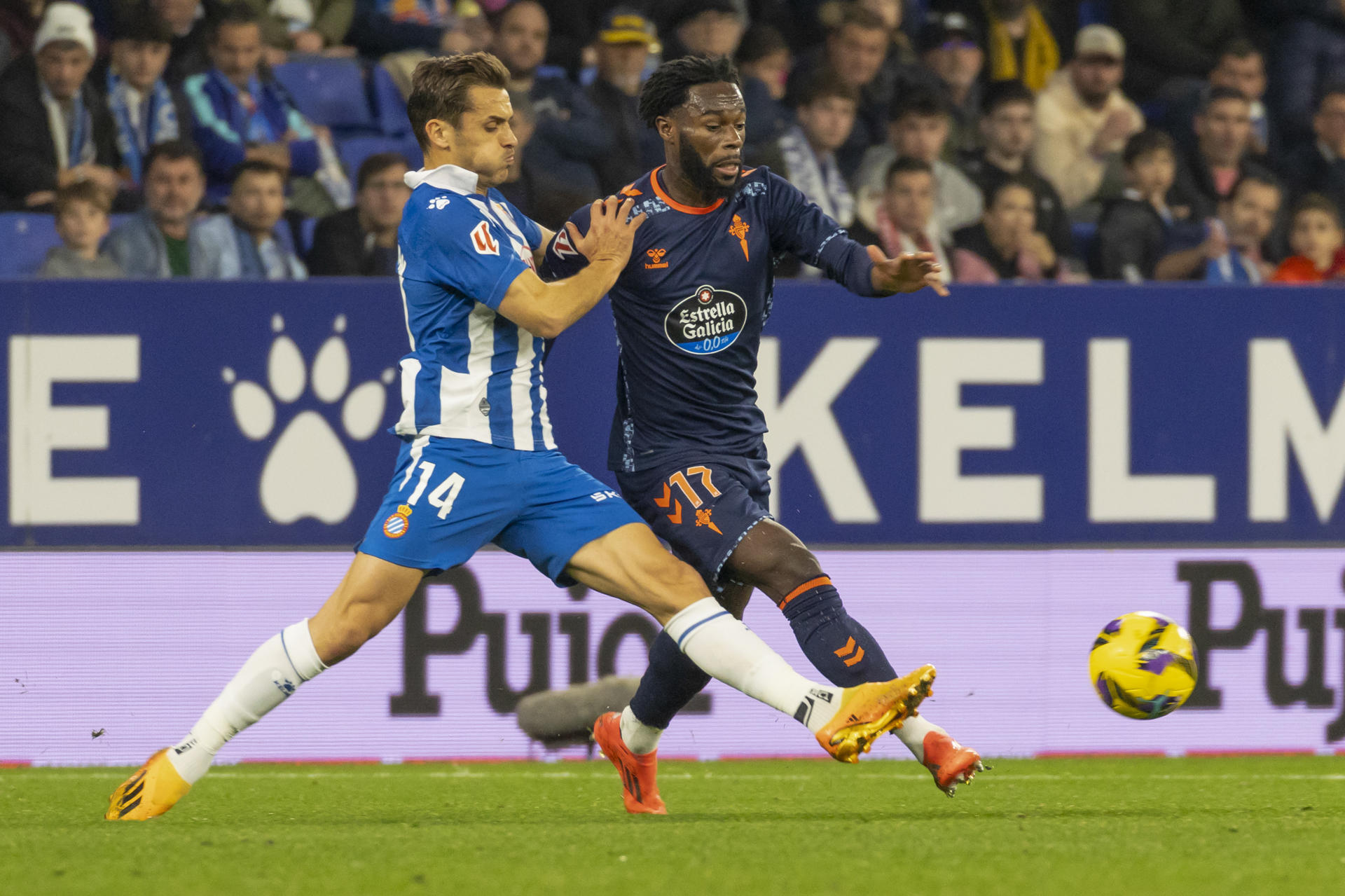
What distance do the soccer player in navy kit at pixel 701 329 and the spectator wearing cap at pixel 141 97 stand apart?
4.32 metres

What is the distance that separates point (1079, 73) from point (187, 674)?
18.7 ft

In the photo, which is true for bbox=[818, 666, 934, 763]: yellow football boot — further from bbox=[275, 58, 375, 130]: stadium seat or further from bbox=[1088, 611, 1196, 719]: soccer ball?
bbox=[275, 58, 375, 130]: stadium seat

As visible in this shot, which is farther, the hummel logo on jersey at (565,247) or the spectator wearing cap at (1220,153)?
the spectator wearing cap at (1220,153)

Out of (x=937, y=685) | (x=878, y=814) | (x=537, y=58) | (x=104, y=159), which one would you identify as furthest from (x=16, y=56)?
(x=878, y=814)

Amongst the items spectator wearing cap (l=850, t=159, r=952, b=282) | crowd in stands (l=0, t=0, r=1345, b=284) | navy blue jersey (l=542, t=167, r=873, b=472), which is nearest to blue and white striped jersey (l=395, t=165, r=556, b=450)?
navy blue jersey (l=542, t=167, r=873, b=472)

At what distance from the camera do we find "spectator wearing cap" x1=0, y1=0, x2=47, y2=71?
29.3 feet

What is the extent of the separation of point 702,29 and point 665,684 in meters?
5.27

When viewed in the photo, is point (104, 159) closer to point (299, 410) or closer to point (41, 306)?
point (41, 306)

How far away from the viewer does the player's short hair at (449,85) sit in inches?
181

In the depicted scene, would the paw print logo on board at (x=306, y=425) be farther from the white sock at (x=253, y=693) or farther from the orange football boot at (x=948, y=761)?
the orange football boot at (x=948, y=761)

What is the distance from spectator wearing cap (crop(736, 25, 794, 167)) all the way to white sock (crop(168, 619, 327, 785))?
15.5 ft

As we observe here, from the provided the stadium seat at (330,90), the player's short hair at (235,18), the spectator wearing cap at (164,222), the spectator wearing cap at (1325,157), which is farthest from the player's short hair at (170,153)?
the spectator wearing cap at (1325,157)

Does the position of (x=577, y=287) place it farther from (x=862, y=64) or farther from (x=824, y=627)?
(x=862, y=64)

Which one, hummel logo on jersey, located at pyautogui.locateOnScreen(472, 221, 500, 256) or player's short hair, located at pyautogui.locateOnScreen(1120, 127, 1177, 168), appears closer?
hummel logo on jersey, located at pyautogui.locateOnScreen(472, 221, 500, 256)
